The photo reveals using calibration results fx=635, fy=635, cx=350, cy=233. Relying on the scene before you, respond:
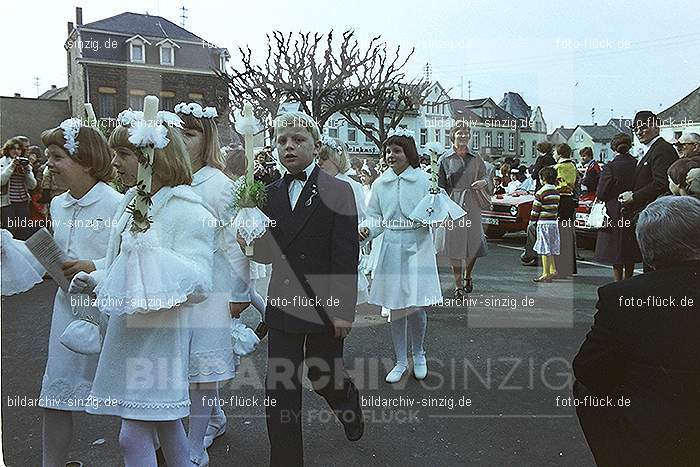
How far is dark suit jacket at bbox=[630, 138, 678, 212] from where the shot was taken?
6402 millimetres

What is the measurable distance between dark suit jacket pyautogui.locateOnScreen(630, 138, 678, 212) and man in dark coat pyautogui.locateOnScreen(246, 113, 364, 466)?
4.26m

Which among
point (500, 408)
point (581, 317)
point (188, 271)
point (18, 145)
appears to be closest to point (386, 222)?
point (500, 408)

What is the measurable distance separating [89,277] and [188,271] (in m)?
0.47

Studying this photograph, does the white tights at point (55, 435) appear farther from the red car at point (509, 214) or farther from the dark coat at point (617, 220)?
the red car at point (509, 214)

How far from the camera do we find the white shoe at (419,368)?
5028 millimetres

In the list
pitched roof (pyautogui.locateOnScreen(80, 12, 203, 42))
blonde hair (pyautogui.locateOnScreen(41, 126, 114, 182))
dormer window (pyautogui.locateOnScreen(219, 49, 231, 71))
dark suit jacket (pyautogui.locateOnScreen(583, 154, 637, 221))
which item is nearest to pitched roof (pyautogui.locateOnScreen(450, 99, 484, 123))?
dormer window (pyautogui.locateOnScreen(219, 49, 231, 71))

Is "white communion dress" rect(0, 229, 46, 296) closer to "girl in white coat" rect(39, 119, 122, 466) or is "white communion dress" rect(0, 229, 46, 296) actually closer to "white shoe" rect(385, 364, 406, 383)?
"girl in white coat" rect(39, 119, 122, 466)

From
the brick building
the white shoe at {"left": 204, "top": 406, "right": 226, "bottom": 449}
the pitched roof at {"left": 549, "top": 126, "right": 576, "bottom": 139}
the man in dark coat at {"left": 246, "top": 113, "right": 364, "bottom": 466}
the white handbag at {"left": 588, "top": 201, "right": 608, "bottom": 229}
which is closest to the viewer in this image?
the man in dark coat at {"left": 246, "top": 113, "right": 364, "bottom": 466}

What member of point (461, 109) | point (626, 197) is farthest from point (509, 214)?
point (626, 197)

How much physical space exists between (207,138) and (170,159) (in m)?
0.81

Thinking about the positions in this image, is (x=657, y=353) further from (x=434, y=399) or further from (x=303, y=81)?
(x=303, y=81)

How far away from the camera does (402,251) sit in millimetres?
5113

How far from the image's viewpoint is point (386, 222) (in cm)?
516

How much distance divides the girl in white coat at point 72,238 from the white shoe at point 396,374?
7.92 feet
